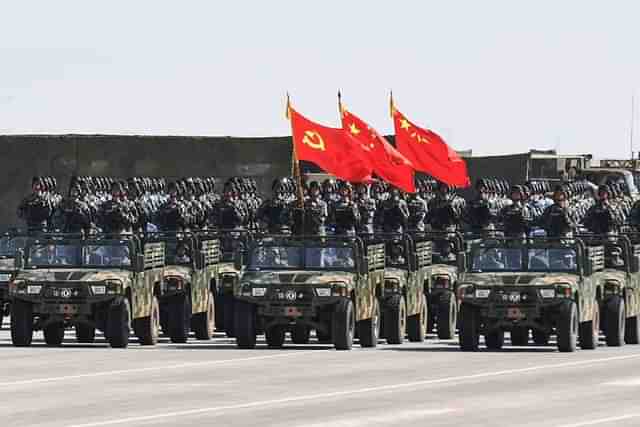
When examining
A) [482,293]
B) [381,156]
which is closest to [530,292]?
[482,293]

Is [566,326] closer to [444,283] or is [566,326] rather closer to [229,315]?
[444,283]

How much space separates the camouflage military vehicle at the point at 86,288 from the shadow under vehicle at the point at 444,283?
15.0 ft

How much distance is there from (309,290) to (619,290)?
4.69m

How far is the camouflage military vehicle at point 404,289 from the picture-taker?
33.5m

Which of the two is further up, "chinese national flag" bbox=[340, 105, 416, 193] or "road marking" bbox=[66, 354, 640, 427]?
"chinese national flag" bbox=[340, 105, 416, 193]

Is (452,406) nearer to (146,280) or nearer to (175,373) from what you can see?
(175,373)

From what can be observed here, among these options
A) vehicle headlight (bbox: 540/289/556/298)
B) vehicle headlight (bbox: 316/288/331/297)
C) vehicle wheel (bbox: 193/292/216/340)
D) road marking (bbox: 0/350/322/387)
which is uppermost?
vehicle headlight (bbox: 316/288/331/297)

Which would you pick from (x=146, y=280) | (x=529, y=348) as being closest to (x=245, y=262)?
(x=146, y=280)

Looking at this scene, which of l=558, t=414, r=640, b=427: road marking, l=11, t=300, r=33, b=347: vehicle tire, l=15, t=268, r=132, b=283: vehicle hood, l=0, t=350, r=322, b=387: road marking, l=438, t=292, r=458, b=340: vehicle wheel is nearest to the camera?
l=558, t=414, r=640, b=427: road marking

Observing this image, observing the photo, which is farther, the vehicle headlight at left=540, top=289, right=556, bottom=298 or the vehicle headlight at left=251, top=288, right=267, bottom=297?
the vehicle headlight at left=251, top=288, right=267, bottom=297

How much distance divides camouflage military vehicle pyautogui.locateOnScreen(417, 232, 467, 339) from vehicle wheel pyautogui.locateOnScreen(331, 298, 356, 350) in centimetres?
445

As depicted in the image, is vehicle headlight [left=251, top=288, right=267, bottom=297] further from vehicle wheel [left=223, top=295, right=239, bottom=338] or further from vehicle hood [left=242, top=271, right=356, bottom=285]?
vehicle wheel [left=223, top=295, right=239, bottom=338]

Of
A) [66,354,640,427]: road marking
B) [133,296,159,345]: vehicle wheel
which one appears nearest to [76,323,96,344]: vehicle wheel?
[133,296,159,345]: vehicle wheel

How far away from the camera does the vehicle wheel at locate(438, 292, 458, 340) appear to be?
35625mm
